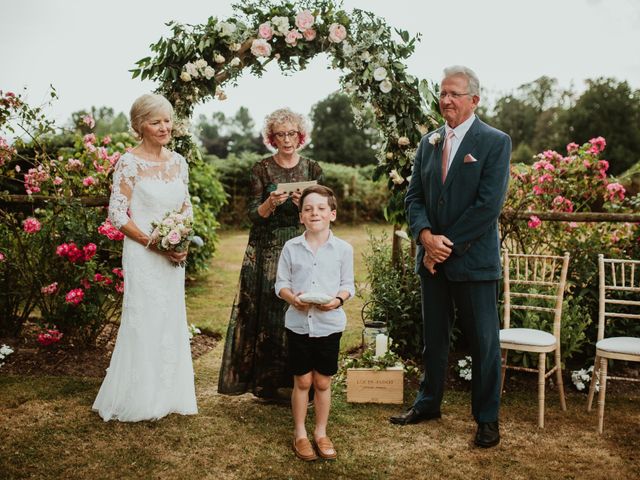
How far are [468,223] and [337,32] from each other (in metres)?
1.91

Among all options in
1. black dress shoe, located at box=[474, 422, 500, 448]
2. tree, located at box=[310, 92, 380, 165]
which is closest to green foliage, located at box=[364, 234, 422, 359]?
black dress shoe, located at box=[474, 422, 500, 448]

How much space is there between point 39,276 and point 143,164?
7.70ft

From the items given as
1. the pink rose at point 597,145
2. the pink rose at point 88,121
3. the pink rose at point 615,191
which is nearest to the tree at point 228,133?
the pink rose at point 88,121

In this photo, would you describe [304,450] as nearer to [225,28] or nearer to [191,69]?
[191,69]

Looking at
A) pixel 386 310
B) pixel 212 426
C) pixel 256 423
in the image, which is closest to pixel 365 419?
pixel 256 423

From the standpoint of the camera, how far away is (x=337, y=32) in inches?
172

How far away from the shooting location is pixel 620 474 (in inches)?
126

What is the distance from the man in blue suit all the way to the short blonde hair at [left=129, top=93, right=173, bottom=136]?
1.72 meters

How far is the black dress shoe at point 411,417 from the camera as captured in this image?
3.87m

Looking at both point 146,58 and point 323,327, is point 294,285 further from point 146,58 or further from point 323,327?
point 146,58

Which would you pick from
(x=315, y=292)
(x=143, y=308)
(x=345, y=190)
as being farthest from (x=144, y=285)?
(x=345, y=190)

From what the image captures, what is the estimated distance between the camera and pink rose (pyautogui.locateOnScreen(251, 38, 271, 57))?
174 inches

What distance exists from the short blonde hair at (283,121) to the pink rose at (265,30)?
0.85 metres

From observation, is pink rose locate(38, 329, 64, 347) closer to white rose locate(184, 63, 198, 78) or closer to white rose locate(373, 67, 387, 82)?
white rose locate(184, 63, 198, 78)
